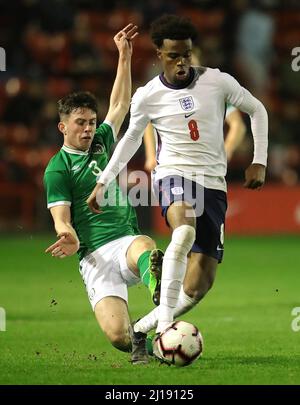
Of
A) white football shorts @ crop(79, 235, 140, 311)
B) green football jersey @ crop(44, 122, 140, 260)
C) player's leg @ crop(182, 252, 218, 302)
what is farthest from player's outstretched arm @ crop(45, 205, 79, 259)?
player's leg @ crop(182, 252, 218, 302)

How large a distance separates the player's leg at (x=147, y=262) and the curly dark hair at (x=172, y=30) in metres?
1.31

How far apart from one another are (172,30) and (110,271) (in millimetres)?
1631

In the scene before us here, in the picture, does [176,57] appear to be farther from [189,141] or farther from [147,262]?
[147,262]

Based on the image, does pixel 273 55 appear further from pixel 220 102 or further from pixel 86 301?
pixel 220 102

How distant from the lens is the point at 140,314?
31.5 ft

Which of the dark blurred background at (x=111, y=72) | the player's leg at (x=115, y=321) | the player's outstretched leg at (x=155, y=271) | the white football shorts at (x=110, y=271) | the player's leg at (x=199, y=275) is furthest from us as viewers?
the dark blurred background at (x=111, y=72)

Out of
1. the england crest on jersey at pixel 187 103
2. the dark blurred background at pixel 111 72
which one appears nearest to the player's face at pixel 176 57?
the england crest on jersey at pixel 187 103

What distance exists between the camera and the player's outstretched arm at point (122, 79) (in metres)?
7.66

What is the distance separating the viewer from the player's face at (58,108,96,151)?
23.9 ft

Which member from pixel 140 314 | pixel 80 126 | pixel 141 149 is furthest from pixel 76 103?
pixel 141 149

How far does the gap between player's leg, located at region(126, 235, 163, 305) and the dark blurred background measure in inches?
350

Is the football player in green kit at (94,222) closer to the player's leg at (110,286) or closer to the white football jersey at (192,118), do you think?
the player's leg at (110,286)

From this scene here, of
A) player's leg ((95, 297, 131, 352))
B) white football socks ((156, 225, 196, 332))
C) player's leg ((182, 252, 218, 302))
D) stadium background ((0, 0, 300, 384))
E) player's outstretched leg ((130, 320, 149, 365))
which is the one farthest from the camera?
stadium background ((0, 0, 300, 384))

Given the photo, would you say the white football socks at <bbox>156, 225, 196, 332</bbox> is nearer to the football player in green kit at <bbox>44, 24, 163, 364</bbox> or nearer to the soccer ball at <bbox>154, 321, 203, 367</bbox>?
the soccer ball at <bbox>154, 321, 203, 367</bbox>
